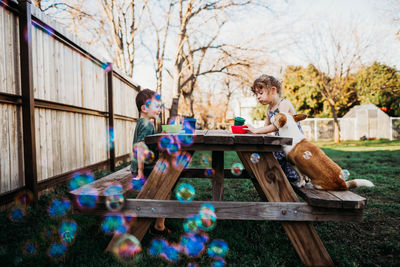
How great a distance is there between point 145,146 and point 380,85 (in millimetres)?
18524

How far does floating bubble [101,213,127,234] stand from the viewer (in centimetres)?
186

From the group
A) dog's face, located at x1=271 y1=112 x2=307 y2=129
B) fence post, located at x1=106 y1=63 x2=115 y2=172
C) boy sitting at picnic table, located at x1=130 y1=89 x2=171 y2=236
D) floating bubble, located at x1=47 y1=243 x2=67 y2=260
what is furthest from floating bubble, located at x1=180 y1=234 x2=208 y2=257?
fence post, located at x1=106 y1=63 x2=115 y2=172

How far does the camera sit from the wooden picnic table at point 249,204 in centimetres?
171

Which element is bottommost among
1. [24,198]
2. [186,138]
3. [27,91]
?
[24,198]

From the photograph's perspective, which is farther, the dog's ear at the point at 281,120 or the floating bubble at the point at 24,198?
the floating bubble at the point at 24,198

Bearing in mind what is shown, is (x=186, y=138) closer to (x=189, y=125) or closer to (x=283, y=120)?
(x=189, y=125)

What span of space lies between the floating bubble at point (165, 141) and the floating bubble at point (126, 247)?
0.72 meters

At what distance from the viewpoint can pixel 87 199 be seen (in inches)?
66.7

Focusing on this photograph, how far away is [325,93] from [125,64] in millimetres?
12769

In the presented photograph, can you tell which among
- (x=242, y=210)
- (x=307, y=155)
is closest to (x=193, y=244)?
(x=242, y=210)

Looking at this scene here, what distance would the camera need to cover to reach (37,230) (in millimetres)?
2189

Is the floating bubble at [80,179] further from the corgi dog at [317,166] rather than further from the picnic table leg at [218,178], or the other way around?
the corgi dog at [317,166]

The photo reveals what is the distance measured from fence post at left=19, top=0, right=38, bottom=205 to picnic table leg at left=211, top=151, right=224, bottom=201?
1971mm

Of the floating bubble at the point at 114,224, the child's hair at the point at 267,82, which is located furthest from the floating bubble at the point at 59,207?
the child's hair at the point at 267,82
